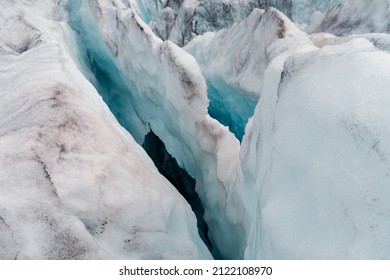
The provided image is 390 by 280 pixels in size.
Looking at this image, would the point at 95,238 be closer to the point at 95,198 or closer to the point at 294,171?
the point at 95,198

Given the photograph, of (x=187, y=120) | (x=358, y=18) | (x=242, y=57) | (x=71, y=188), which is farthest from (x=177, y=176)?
(x=358, y=18)

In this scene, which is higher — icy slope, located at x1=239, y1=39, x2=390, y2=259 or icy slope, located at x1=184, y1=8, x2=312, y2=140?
icy slope, located at x1=239, y1=39, x2=390, y2=259

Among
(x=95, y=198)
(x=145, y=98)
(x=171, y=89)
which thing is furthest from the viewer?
(x=145, y=98)

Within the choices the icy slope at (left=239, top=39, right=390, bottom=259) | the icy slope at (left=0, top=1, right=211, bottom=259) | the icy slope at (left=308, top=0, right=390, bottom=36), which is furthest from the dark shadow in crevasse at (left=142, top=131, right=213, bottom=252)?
the icy slope at (left=308, top=0, right=390, bottom=36)

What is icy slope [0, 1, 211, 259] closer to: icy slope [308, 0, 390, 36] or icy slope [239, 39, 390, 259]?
icy slope [239, 39, 390, 259]

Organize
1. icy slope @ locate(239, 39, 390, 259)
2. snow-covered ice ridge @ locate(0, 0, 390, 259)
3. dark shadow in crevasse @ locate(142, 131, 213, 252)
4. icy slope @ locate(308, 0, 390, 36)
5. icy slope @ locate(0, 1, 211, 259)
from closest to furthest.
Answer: icy slope @ locate(239, 39, 390, 259)
snow-covered ice ridge @ locate(0, 0, 390, 259)
icy slope @ locate(0, 1, 211, 259)
dark shadow in crevasse @ locate(142, 131, 213, 252)
icy slope @ locate(308, 0, 390, 36)
